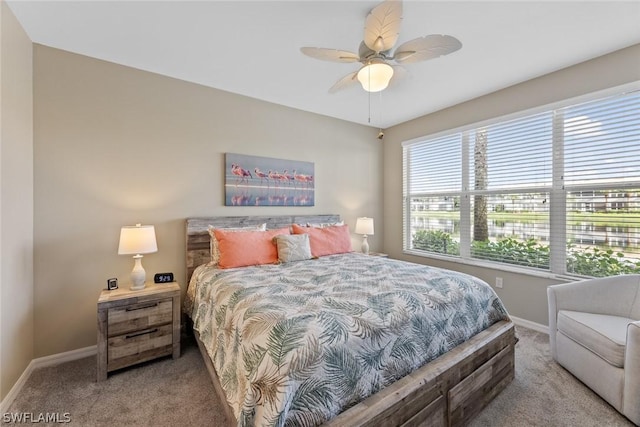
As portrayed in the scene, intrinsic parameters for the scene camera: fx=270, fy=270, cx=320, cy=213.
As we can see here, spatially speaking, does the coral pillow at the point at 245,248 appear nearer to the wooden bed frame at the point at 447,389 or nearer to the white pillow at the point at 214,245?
the white pillow at the point at 214,245

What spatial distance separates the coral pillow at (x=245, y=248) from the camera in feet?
8.19

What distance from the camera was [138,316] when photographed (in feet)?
→ 7.12

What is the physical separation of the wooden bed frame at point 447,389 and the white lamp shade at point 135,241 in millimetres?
933

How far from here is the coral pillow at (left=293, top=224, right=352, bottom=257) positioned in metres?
3.08

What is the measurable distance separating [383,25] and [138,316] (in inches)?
108

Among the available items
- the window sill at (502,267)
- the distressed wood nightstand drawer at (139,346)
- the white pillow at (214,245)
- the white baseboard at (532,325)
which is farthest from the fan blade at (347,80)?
the white baseboard at (532,325)

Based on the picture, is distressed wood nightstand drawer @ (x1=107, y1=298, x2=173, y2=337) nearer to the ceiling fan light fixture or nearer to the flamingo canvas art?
the flamingo canvas art

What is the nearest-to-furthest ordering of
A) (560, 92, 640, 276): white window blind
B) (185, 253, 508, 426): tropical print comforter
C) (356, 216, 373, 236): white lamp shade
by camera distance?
1. (185, 253, 508, 426): tropical print comforter
2. (560, 92, 640, 276): white window blind
3. (356, 216, 373, 236): white lamp shade

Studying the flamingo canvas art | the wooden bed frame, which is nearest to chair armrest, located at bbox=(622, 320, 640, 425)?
the wooden bed frame

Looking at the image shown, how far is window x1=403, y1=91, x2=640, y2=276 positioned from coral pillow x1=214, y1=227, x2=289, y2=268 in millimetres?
2511

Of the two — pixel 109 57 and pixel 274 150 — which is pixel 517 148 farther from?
pixel 109 57

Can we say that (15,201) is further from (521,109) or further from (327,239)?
(521,109)

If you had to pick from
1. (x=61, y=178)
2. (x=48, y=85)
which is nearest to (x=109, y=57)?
(x=48, y=85)

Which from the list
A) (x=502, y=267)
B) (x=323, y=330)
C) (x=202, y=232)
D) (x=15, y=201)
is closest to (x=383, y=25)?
(x=323, y=330)
